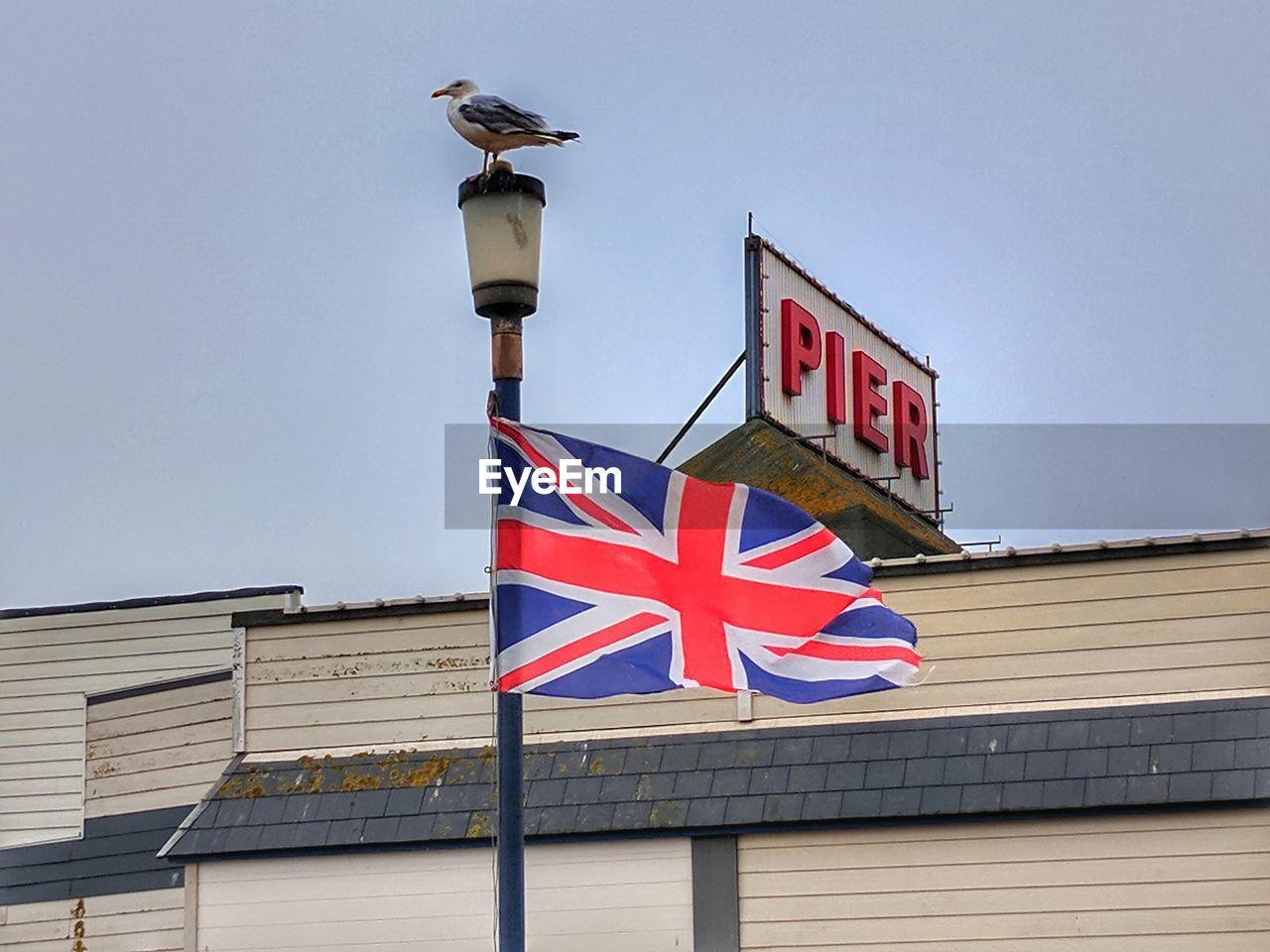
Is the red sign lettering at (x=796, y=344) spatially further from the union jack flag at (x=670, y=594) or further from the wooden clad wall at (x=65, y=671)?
the union jack flag at (x=670, y=594)

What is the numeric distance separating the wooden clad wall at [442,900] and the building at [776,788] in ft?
0.09

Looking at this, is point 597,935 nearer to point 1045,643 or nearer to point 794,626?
point 1045,643

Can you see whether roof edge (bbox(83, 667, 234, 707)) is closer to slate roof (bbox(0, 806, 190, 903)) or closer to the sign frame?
slate roof (bbox(0, 806, 190, 903))

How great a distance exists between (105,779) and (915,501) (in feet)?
50.4

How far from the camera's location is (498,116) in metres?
10.5

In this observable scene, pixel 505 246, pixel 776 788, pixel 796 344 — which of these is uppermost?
pixel 796 344

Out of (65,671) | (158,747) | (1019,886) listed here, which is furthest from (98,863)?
A: (1019,886)

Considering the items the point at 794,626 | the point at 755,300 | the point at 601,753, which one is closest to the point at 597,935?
the point at 601,753

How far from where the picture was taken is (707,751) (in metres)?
19.0

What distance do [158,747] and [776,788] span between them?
700 centimetres

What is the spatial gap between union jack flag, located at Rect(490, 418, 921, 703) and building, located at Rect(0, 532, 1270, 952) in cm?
676

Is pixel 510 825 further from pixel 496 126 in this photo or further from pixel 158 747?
pixel 158 747

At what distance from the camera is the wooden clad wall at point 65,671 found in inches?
1000

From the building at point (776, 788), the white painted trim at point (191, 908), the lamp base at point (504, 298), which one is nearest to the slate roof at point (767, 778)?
the building at point (776, 788)
